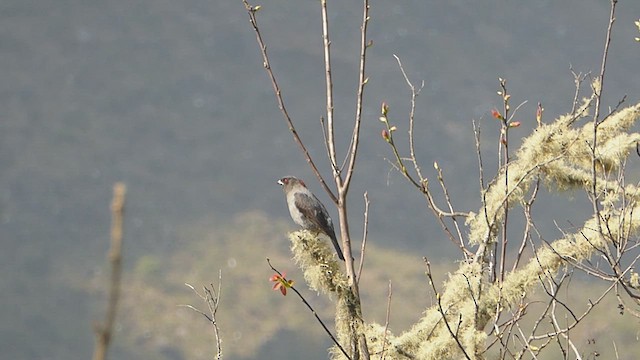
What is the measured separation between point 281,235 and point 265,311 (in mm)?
5685

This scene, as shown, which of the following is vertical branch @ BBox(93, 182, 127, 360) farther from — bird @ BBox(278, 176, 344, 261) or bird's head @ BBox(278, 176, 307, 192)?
bird's head @ BBox(278, 176, 307, 192)

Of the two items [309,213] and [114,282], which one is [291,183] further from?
[114,282]

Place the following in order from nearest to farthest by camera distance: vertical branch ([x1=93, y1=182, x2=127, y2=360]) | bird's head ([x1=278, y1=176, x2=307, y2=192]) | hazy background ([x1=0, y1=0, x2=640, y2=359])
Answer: vertical branch ([x1=93, y1=182, x2=127, y2=360])
bird's head ([x1=278, y1=176, x2=307, y2=192])
hazy background ([x1=0, y1=0, x2=640, y2=359])

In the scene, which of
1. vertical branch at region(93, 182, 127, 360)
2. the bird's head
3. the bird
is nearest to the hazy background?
the bird's head

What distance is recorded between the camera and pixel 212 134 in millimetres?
58719

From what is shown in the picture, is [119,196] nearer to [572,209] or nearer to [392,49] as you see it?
[572,209]

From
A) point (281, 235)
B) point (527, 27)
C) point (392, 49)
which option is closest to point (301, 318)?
point (281, 235)

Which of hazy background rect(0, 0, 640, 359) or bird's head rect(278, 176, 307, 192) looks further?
hazy background rect(0, 0, 640, 359)

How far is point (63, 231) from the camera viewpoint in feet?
165

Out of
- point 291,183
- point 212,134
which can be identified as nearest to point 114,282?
point 291,183

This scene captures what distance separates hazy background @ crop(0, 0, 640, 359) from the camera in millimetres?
44000

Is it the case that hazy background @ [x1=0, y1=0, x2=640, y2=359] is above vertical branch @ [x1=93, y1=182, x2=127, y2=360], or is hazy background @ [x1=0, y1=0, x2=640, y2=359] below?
above

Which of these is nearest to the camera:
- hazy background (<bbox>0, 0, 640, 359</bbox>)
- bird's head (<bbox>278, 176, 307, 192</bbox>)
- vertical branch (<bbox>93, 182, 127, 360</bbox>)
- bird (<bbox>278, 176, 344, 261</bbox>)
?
vertical branch (<bbox>93, 182, 127, 360</bbox>)

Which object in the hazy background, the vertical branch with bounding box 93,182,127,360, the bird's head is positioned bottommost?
the vertical branch with bounding box 93,182,127,360
